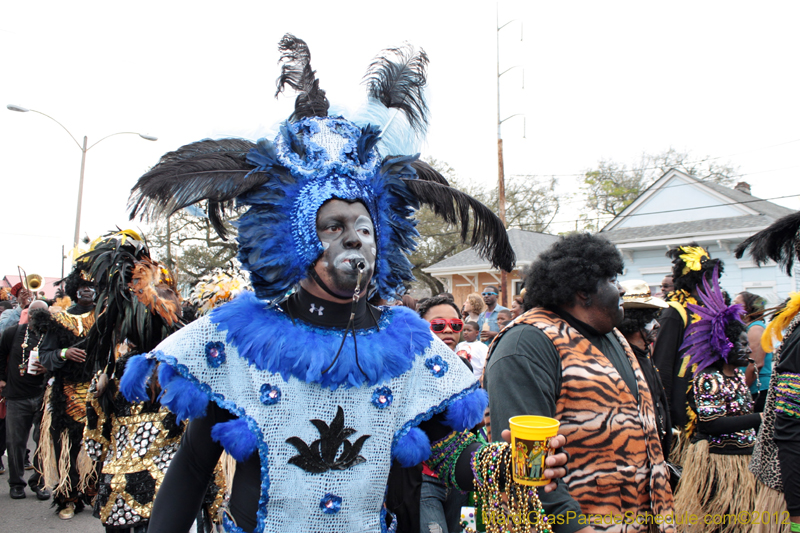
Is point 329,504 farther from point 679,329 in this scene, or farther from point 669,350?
point 679,329

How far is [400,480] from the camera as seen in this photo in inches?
76.0

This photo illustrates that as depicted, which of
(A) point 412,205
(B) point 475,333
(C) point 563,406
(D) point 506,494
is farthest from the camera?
(B) point 475,333

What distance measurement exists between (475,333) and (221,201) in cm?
483

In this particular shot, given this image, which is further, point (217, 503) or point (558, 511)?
point (217, 503)

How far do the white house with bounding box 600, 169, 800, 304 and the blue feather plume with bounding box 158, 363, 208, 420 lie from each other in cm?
1649

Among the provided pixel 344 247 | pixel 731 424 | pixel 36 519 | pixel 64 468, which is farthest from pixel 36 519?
pixel 731 424

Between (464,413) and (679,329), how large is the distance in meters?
3.83

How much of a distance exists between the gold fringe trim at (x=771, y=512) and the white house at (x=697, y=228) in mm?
12774

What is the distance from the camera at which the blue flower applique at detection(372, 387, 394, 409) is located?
182cm

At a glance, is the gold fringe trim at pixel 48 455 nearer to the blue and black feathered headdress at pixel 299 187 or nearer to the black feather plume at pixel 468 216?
the blue and black feathered headdress at pixel 299 187

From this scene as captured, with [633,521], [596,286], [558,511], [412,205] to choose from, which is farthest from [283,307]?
[633,521]

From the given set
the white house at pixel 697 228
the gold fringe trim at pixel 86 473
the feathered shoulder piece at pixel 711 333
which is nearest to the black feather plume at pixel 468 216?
the feathered shoulder piece at pixel 711 333

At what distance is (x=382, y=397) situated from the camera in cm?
183

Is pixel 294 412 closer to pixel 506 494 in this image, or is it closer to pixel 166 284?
pixel 506 494
